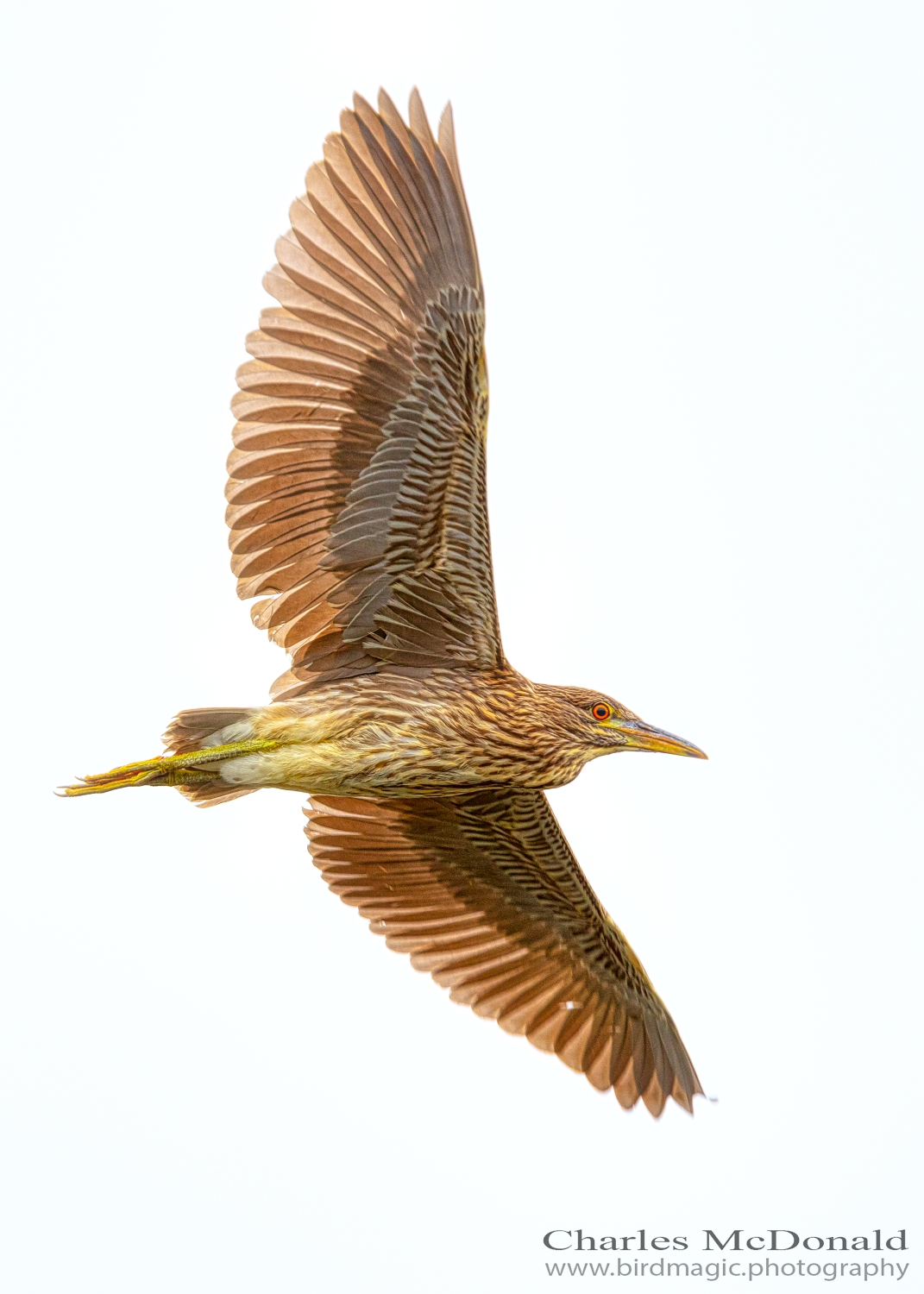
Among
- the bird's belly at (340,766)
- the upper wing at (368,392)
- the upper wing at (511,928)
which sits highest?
the upper wing at (368,392)

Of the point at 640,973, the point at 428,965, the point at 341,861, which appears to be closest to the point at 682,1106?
the point at 640,973

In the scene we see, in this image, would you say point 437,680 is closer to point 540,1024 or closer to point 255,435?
point 255,435

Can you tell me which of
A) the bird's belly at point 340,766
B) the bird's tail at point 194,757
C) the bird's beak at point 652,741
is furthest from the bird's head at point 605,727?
the bird's tail at point 194,757

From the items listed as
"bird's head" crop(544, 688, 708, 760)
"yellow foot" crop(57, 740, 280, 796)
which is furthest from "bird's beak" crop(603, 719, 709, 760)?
"yellow foot" crop(57, 740, 280, 796)

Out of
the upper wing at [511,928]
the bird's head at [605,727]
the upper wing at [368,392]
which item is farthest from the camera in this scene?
the upper wing at [511,928]

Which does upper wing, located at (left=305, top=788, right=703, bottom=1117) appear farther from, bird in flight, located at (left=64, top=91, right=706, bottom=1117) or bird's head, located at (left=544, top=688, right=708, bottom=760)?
bird's head, located at (left=544, top=688, right=708, bottom=760)

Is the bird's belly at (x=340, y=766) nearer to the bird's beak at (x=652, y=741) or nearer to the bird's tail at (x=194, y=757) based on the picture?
the bird's tail at (x=194, y=757)

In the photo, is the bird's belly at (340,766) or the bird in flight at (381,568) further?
the bird's belly at (340,766)

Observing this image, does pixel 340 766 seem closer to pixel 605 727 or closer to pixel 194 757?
pixel 194 757
